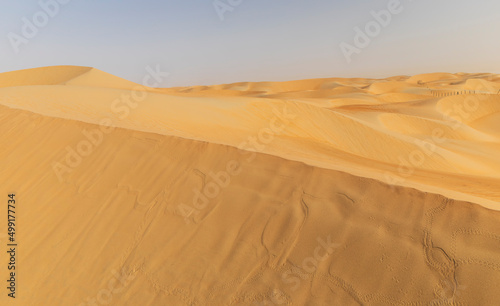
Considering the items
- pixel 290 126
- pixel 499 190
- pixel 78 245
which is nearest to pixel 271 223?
pixel 78 245

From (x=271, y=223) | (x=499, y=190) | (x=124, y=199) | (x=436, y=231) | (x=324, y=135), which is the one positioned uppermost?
(x=124, y=199)

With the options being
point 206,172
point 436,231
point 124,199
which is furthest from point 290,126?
point 436,231

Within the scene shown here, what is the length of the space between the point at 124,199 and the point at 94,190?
2.04 feet

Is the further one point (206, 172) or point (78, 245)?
point (206, 172)

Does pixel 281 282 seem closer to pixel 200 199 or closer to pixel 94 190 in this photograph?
pixel 200 199

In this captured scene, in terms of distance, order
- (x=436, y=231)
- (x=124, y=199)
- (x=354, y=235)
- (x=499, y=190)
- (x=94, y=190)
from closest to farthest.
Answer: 1. (x=436, y=231)
2. (x=354, y=235)
3. (x=124, y=199)
4. (x=94, y=190)
5. (x=499, y=190)

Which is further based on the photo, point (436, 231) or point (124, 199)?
Answer: point (124, 199)

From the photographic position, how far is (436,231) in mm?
2609

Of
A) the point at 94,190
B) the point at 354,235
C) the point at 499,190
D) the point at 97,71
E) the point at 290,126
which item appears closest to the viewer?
the point at 354,235

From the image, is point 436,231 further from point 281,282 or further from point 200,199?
point 200,199

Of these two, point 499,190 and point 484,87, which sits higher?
point 499,190

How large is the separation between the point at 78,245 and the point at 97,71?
23.7 metres

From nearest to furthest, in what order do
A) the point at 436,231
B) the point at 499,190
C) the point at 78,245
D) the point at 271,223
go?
the point at 436,231
the point at 271,223
the point at 78,245
the point at 499,190

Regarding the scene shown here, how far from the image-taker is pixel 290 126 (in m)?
8.45
